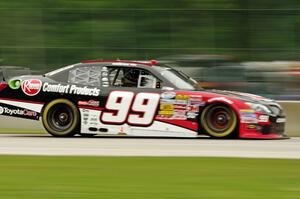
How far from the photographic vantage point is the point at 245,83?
18.4 meters

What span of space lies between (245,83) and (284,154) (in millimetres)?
6339

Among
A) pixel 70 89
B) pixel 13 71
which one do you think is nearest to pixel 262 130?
pixel 70 89

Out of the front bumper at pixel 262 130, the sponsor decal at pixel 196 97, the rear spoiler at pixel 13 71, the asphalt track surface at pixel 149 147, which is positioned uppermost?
the rear spoiler at pixel 13 71

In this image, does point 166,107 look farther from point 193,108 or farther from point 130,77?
point 130,77

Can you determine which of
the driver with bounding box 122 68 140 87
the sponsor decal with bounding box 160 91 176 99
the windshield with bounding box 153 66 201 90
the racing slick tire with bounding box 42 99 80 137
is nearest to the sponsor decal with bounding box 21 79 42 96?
the racing slick tire with bounding box 42 99 80 137

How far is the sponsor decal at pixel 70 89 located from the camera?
15.7 meters

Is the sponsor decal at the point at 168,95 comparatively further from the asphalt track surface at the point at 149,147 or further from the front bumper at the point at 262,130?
the front bumper at the point at 262,130

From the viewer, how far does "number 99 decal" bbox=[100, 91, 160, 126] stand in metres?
15.4

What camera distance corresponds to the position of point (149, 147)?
44.0 ft
